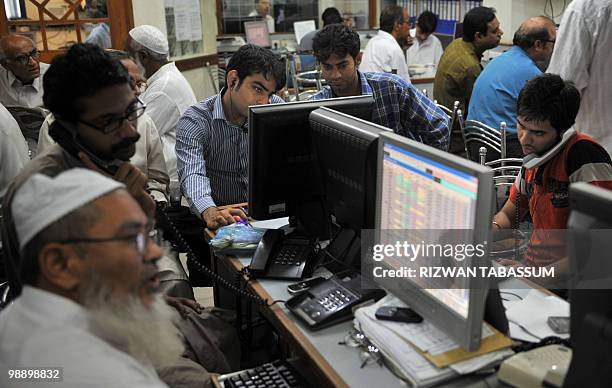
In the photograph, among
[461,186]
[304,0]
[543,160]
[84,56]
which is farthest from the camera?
[304,0]

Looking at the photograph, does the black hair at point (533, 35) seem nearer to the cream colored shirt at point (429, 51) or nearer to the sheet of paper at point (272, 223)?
the sheet of paper at point (272, 223)

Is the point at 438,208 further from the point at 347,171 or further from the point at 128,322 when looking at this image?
the point at 128,322

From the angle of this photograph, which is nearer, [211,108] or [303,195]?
[303,195]

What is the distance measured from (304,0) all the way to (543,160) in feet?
20.3

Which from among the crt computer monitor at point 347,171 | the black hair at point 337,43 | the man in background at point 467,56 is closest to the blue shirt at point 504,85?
the man in background at point 467,56

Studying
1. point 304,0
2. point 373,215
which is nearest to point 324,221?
point 373,215

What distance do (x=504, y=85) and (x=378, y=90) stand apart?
1392 millimetres

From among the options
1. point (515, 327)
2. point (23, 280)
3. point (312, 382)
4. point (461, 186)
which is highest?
point (461, 186)

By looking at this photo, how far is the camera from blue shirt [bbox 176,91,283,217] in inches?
99.5

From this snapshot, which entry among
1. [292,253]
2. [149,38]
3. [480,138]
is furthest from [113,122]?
[480,138]

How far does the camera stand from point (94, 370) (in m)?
1.05

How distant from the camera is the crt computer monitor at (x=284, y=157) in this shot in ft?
6.35

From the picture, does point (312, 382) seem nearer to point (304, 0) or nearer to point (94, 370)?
point (94, 370)

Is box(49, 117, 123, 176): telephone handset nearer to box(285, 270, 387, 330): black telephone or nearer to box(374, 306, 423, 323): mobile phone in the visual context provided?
box(285, 270, 387, 330): black telephone
